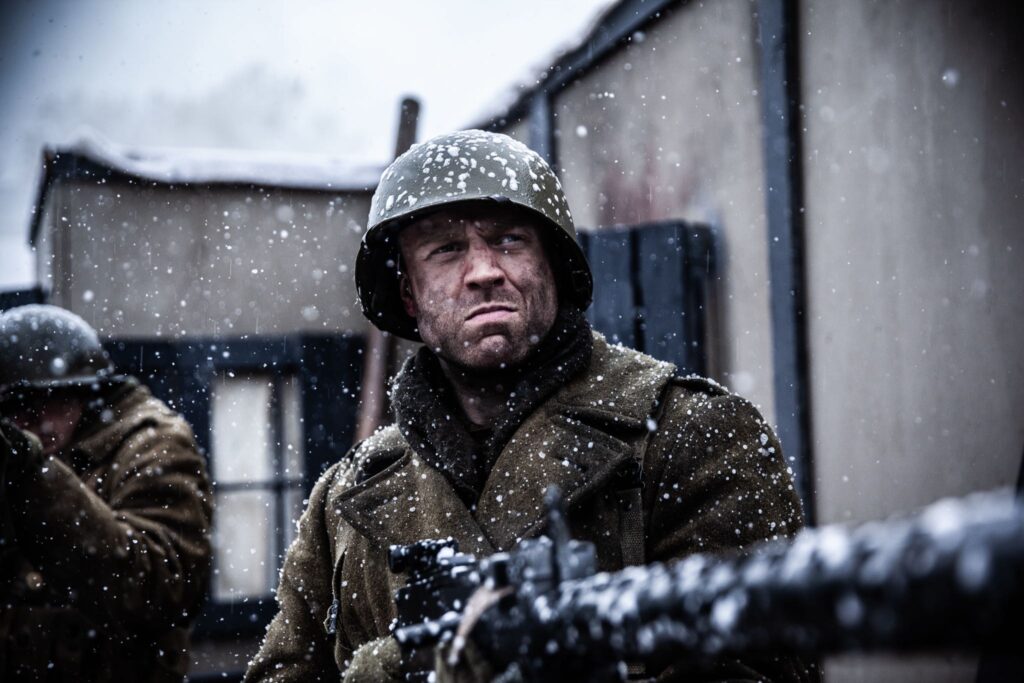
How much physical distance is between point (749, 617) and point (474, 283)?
1727mm

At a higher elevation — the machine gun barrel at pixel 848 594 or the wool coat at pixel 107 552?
the machine gun barrel at pixel 848 594

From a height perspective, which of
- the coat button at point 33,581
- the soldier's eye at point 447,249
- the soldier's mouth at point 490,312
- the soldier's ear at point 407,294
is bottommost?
the coat button at point 33,581

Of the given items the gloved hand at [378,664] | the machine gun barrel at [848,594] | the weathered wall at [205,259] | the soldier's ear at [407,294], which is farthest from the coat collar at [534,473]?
the weathered wall at [205,259]

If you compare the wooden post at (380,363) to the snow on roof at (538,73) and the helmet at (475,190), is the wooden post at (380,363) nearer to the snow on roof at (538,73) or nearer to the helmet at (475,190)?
the snow on roof at (538,73)

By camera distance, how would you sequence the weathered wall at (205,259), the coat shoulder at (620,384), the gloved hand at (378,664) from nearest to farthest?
1. the gloved hand at (378,664)
2. the coat shoulder at (620,384)
3. the weathered wall at (205,259)

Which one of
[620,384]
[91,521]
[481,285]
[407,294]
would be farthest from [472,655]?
[91,521]

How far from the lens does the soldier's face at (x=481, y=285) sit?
267cm

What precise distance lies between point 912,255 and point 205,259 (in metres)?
5.50

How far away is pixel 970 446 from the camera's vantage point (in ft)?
11.0

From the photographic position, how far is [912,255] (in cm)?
369

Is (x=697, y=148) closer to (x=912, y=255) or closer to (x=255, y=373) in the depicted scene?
(x=912, y=255)

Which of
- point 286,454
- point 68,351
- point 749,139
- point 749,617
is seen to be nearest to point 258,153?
point 286,454

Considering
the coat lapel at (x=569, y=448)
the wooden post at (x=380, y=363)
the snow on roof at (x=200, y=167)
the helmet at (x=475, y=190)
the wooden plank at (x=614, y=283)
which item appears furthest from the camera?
the snow on roof at (x=200, y=167)

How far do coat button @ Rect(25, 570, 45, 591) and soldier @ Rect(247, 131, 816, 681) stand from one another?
1.63 m
